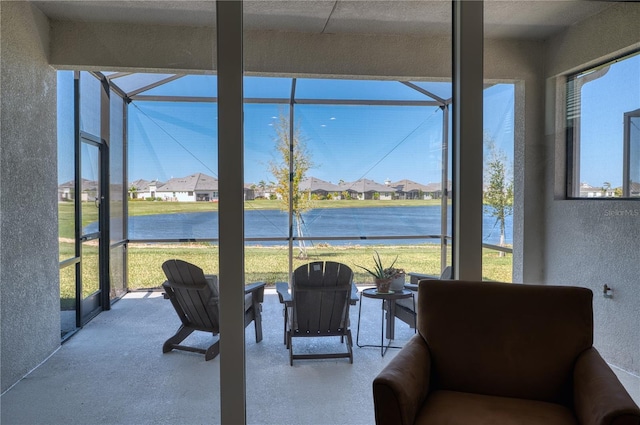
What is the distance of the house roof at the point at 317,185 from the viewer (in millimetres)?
2359

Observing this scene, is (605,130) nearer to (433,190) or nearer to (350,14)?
(433,190)

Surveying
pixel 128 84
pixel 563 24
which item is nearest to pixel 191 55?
pixel 128 84

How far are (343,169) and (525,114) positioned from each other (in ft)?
3.96

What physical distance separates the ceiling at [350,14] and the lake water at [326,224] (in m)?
1.07

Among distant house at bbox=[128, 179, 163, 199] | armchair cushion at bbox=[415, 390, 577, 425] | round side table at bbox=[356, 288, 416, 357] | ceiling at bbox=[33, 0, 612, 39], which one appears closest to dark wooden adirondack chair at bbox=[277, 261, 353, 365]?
round side table at bbox=[356, 288, 416, 357]

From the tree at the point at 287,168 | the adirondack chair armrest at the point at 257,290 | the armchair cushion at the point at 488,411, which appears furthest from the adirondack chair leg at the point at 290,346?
the armchair cushion at the point at 488,411

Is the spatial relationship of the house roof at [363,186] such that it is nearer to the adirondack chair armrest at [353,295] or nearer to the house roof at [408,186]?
the house roof at [408,186]

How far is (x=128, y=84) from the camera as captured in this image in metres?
2.26

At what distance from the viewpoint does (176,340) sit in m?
2.34

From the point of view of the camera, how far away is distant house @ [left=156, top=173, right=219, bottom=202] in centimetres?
225

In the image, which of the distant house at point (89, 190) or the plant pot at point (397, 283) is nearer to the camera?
the distant house at point (89, 190)

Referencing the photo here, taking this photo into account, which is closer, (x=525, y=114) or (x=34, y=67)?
(x=34, y=67)

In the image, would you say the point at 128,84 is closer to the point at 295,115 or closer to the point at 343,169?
A: the point at 295,115

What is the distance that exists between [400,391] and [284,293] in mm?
1054
